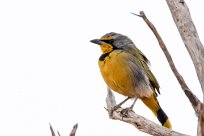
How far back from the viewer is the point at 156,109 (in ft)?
25.0

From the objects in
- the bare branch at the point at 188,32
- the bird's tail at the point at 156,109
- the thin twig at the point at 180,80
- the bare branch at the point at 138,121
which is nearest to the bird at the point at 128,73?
the bird's tail at the point at 156,109

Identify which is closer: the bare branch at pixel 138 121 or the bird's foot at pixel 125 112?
→ the bare branch at pixel 138 121

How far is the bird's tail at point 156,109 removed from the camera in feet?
24.8

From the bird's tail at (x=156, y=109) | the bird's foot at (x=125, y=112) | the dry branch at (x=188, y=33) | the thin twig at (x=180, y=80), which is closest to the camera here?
the thin twig at (x=180, y=80)

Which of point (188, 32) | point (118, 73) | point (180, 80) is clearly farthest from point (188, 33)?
point (118, 73)

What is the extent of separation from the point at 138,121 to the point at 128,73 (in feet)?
4.46

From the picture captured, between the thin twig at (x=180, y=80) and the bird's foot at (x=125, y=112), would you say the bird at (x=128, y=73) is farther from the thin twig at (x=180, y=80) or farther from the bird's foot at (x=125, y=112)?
the thin twig at (x=180, y=80)

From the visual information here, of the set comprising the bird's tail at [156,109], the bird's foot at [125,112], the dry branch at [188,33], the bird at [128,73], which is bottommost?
the bird's tail at [156,109]

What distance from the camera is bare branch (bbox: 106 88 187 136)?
5484 mm

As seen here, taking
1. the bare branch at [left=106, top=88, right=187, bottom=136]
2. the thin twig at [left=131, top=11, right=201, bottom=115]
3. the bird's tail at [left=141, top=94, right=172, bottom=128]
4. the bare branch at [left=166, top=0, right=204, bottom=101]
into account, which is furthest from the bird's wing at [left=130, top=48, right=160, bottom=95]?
the thin twig at [left=131, top=11, right=201, bottom=115]

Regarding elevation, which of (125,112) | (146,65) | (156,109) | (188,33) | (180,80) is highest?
(188,33)

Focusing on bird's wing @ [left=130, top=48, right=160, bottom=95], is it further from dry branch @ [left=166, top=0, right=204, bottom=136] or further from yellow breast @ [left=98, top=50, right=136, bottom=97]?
dry branch @ [left=166, top=0, right=204, bottom=136]

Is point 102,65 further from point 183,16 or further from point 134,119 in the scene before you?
point 183,16

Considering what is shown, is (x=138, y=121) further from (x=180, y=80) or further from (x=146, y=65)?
(x=180, y=80)
